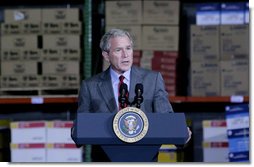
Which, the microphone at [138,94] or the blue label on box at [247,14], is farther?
the blue label on box at [247,14]

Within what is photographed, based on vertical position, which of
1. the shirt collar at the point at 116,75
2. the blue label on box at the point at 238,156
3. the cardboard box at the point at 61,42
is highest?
the cardboard box at the point at 61,42

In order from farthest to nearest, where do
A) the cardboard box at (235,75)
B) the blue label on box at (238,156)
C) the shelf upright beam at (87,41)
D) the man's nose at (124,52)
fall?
the shelf upright beam at (87,41) → the cardboard box at (235,75) → the blue label on box at (238,156) → the man's nose at (124,52)

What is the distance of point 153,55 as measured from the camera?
4.72 meters

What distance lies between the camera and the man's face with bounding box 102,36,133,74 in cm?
259

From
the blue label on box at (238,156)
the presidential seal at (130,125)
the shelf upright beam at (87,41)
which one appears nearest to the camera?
the presidential seal at (130,125)

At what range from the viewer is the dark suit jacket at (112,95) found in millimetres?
2629

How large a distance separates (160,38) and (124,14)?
303 millimetres

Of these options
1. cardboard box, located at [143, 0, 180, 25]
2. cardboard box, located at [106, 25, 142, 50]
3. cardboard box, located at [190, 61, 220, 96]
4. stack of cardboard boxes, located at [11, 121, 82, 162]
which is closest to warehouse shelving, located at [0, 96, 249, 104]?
cardboard box, located at [190, 61, 220, 96]

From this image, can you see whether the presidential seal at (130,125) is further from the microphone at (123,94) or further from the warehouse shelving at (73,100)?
the warehouse shelving at (73,100)

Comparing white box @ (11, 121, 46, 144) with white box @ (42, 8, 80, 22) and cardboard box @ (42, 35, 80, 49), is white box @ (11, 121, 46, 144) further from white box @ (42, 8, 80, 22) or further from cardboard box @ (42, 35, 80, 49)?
white box @ (42, 8, 80, 22)

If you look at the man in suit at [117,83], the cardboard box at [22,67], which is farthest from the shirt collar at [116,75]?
the cardboard box at [22,67]

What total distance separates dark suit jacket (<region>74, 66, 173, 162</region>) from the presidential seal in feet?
0.53

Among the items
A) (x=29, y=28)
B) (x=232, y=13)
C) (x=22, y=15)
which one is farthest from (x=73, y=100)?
(x=232, y=13)

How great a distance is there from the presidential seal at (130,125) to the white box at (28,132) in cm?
239
